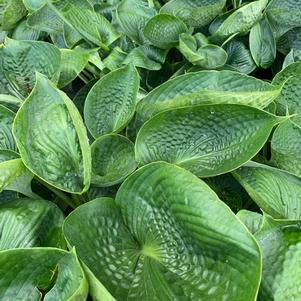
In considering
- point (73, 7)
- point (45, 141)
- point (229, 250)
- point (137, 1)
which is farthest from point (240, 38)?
point (229, 250)

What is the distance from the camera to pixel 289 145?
828mm

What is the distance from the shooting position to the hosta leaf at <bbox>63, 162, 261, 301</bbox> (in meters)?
0.57

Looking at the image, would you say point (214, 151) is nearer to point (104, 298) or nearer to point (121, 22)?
point (104, 298)

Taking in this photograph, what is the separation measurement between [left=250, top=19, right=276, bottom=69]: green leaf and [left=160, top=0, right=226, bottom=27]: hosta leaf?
0.08m

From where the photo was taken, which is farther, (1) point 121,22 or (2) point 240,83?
(1) point 121,22

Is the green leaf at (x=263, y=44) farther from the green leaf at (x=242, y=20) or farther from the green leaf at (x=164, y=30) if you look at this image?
the green leaf at (x=164, y=30)

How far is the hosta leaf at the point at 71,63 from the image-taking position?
0.92 m

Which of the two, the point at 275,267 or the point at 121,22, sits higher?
the point at 121,22

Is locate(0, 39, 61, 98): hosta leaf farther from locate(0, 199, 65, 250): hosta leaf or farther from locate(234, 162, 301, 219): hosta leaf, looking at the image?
locate(234, 162, 301, 219): hosta leaf

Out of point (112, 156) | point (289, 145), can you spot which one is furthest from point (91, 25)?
point (289, 145)

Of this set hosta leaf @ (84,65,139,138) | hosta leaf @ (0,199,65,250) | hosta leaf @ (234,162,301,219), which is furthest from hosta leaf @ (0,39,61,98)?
hosta leaf @ (234,162,301,219)

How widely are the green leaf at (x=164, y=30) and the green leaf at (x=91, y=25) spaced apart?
8 centimetres

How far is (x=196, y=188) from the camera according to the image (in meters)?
0.63

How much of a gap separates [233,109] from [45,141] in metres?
0.26
